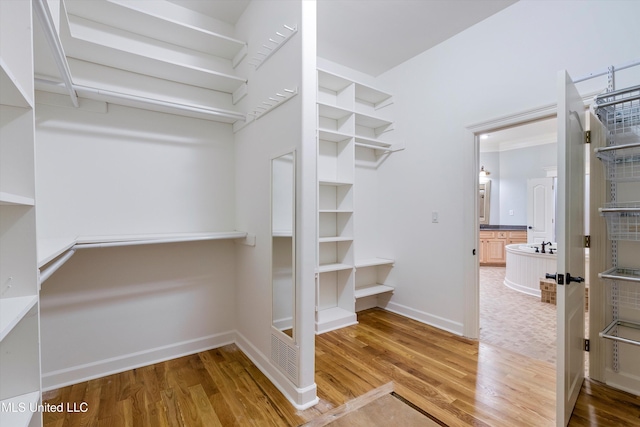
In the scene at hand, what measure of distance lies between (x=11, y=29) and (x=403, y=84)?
3536 mm

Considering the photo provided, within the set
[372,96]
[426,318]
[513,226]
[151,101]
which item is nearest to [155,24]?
[151,101]

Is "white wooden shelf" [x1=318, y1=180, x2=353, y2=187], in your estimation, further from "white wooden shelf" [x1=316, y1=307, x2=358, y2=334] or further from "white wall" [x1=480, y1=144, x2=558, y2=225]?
"white wall" [x1=480, y1=144, x2=558, y2=225]

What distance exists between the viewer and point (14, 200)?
78 cm

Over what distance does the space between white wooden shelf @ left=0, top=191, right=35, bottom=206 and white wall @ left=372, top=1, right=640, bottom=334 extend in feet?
10.4

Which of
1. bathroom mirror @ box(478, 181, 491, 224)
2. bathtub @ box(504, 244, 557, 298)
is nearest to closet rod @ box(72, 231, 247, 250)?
bathtub @ box(504, 244, 557, 298)

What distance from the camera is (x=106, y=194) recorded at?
2.27 meters

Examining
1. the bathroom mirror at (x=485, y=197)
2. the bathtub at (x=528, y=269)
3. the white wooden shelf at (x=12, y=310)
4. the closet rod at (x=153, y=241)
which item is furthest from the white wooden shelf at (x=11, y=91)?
the bathroom mirror at (x=485, y=197)

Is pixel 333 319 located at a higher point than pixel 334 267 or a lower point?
lower

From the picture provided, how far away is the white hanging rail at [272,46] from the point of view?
77.3 inches

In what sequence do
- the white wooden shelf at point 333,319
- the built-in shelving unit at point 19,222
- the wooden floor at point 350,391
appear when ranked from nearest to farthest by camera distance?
the built-in shelving unit at point 19,222 < the wooden floor at point 350,391 < the white wooden shelf at point 333,319

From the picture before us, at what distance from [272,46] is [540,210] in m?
7.12

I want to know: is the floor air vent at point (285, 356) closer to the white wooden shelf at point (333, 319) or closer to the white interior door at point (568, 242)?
the white wooden shelf at point (333, 319)

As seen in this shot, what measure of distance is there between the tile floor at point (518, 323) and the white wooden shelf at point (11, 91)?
3.59m

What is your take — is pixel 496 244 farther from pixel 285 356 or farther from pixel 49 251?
pixel 49 251
